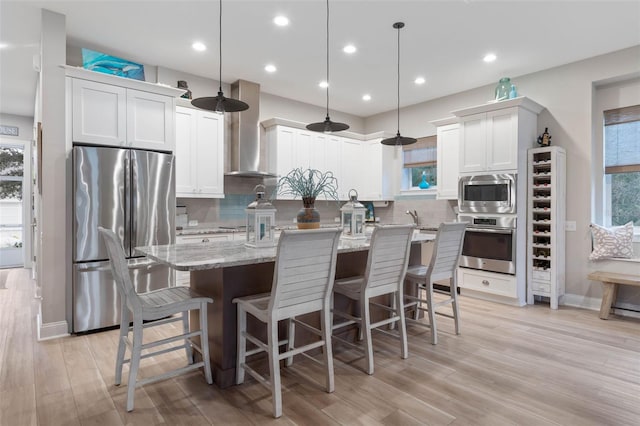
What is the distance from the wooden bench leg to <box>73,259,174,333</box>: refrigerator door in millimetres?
4797

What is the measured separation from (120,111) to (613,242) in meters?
5.40

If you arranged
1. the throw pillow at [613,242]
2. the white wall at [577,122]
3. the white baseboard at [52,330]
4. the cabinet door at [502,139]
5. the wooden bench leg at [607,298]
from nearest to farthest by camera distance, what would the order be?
the white baseboard at [52,330] → the wooden bench leg at [607,298] → the throw pillow at [613,242] → the white wall at [577,122] → the cabinet door at [502,139]

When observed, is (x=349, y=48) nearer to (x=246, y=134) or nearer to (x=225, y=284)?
(x=246, y=134)

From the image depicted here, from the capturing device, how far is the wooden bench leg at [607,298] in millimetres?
3867

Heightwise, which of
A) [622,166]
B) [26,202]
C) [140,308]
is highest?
[622,166]

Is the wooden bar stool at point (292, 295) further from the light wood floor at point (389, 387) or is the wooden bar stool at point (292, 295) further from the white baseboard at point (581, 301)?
the white baseboard at point (581, 301)

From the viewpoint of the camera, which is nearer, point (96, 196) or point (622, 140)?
point (96, 196)

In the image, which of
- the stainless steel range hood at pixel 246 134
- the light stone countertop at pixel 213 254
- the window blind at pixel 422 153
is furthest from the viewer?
the window blind at pixel 422 153

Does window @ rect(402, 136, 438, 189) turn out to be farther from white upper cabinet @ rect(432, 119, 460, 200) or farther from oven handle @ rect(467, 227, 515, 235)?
oven handle @ rect(467, 227, 515, 235)

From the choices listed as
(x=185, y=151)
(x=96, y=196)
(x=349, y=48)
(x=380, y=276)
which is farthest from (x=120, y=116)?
(x=380, y=276)

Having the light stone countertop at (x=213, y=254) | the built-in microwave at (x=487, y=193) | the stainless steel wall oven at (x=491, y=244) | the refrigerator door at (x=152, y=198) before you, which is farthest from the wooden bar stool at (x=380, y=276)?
the built-in microwave at (x=487, y=193)

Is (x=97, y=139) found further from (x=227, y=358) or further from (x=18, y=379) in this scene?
(x=227, y=358)

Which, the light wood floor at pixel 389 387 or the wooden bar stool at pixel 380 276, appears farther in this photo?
the wooden bar stool at pixel 380 276

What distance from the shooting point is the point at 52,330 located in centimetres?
326
